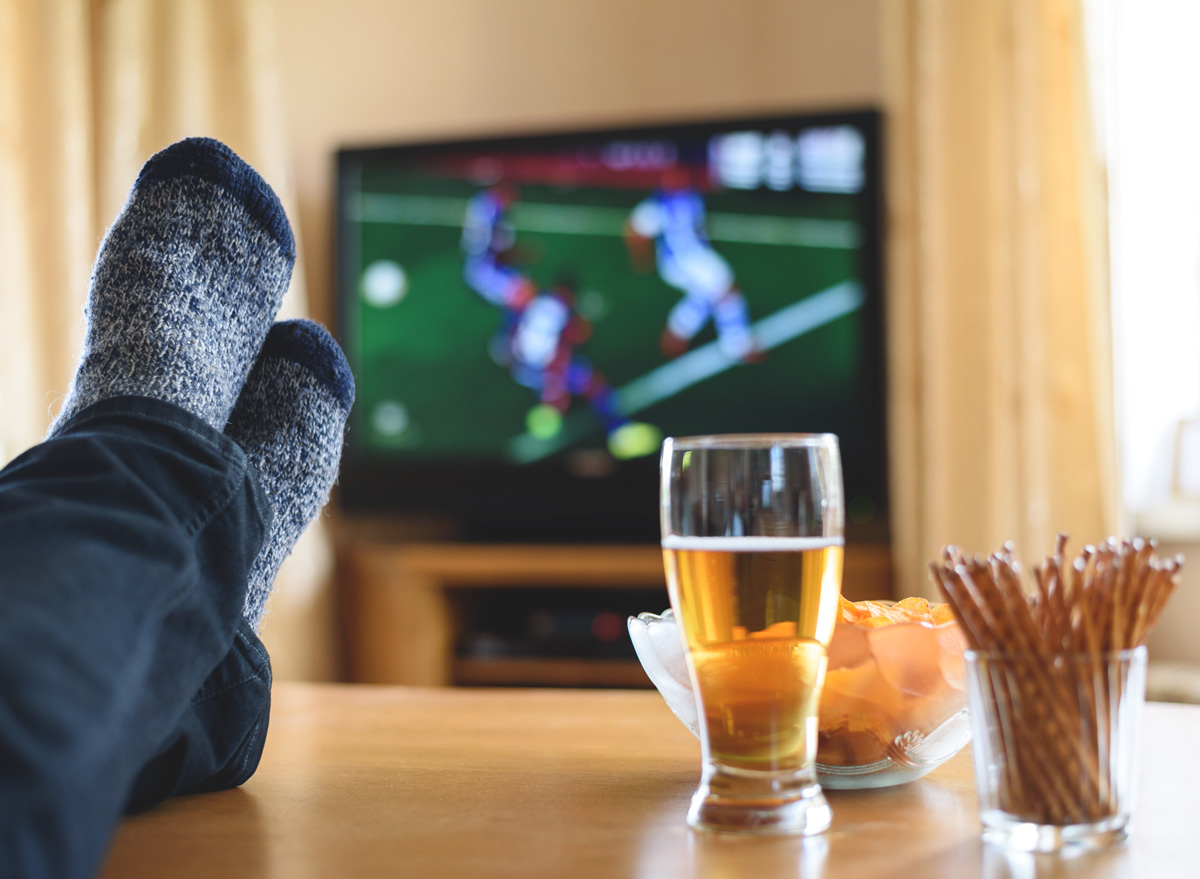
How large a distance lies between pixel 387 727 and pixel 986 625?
39 centimetres

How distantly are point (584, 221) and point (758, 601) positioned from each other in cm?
192

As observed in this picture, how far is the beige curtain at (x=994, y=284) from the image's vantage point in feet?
5.98

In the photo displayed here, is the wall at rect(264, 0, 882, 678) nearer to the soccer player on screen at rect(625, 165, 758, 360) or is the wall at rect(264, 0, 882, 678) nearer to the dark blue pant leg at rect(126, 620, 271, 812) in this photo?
the soccer player on screen at rect(625, 165, 758, 360)

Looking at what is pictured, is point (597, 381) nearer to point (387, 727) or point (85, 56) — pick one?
point (85, 56)

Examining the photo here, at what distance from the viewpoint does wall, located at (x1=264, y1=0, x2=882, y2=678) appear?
241cm

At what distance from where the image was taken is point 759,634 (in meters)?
0.42

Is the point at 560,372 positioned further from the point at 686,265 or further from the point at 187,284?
the point at 187,284

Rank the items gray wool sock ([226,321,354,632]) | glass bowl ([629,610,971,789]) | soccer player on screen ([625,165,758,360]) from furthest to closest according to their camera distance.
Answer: soccer player on screen ([625,165,758,360])
gray wool sock ([226,321,354,632])
glass bowl ([629,610,971,789])

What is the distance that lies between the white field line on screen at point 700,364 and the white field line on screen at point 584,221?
0.11 metres

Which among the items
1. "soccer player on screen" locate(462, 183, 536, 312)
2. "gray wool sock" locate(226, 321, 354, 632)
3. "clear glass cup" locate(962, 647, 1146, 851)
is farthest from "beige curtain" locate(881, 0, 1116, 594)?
"clear glass cup" locate(962, 647, 1146, 851)

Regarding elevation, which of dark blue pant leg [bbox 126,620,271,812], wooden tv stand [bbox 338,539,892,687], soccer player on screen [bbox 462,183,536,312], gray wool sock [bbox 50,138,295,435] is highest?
soccer player on screen [bbox 462,183,536,312]

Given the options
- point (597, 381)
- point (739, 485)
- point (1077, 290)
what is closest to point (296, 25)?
point (597, 381)

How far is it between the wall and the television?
163 millimetres

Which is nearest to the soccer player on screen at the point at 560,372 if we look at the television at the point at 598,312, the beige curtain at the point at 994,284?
the television at the point at 598,312
